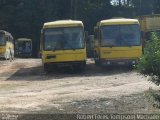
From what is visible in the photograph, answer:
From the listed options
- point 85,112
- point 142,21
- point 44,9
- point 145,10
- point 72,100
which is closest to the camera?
point 85,112

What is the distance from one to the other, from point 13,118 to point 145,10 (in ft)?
210

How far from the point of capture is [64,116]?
10961 millimetres

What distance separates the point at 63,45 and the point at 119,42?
9.95 ft

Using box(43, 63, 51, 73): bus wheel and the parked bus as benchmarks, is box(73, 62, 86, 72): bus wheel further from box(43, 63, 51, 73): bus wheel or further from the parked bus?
the parked bus

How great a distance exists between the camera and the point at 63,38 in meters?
26.5

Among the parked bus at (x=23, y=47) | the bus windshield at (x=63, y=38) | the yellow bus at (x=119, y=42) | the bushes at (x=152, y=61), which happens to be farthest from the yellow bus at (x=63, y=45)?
the parked bus at (x=23, y=47)

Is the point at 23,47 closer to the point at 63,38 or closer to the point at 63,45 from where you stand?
the point at 63,38

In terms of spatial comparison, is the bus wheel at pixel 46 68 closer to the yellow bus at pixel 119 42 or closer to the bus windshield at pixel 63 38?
the bus windshield at pixel 63 38

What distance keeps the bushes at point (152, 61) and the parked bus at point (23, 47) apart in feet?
182

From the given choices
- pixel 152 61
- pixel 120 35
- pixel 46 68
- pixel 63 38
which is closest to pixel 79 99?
pixel 152 61

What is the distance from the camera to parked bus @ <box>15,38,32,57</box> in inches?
2557

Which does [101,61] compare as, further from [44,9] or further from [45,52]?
[44,9]

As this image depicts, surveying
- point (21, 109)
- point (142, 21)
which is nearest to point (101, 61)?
point (142, 21)

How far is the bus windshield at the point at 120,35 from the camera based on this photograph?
88.8ft
